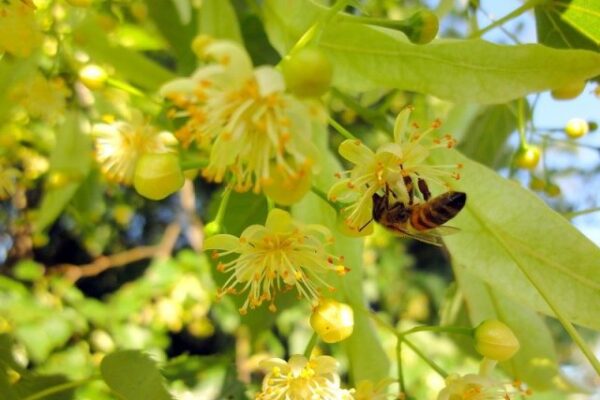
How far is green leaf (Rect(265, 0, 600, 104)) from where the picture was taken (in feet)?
2.28

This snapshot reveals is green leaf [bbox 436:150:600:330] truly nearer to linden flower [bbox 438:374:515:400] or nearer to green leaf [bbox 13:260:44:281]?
linden flower [bbox 438:374:515:400]

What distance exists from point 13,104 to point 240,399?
2.00 feet

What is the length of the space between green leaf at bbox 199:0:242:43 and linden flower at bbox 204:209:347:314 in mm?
378

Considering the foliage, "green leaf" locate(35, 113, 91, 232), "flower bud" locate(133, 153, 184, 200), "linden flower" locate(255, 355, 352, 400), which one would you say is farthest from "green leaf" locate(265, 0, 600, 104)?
"green leaf" locate(35, 113, 91, 232)

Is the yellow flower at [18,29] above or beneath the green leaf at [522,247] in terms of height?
above

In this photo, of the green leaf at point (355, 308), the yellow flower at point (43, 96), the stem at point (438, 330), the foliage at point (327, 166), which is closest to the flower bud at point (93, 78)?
the foliage at point (327, 166)

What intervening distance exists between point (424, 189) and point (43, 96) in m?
0.79

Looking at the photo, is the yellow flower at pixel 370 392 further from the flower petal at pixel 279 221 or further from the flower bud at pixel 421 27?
the flower bud at pixel 421 27

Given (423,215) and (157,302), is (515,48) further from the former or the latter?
(157,302)

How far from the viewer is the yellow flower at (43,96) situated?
120 cm

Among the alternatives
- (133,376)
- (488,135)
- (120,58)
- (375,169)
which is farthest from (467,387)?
(120,58)

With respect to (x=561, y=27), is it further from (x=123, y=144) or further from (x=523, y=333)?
(x=123, y=144)

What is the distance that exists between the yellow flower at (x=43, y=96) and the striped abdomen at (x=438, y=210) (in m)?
0.73

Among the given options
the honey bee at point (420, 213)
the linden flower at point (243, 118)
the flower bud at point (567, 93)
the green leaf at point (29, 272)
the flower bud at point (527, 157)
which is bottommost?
the green leaf at point (29, 272)
